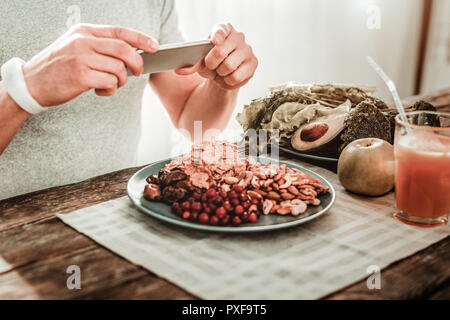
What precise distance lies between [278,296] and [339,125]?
0.73 m

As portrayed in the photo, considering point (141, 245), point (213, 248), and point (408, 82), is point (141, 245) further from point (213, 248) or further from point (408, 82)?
point (408, 82)

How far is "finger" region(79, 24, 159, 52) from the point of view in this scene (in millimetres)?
913

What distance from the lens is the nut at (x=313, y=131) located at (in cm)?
126

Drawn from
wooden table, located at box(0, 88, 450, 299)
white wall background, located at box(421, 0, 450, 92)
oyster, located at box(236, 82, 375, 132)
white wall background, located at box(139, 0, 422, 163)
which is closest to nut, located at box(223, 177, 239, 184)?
wooden table, located at box(0, 88, 450, 299)

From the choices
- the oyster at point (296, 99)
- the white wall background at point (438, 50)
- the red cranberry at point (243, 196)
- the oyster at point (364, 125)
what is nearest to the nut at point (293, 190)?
the red cranberry at point (243, 196)

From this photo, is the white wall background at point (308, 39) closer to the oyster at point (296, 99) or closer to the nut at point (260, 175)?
the oyster at point (296, 99)

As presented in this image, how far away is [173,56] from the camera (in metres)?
0.97

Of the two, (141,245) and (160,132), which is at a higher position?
(141,245)

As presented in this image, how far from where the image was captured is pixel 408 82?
462cm

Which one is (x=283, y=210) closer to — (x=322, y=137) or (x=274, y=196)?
(x=274, y=196)

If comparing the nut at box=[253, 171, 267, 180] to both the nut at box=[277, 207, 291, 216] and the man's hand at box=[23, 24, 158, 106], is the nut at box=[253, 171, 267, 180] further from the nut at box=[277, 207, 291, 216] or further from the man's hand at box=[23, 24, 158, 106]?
the man's hand at box=[23, 24, 158, 106]

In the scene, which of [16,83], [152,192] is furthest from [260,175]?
[16,83]
